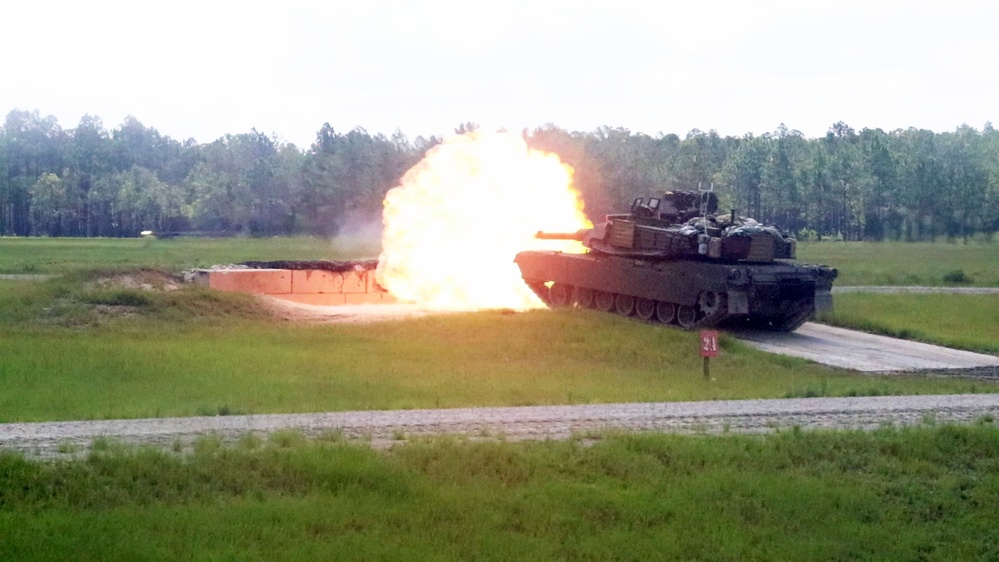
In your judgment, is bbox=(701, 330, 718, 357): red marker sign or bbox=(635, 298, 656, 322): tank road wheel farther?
bbox=(635, 298, 656, 322): tank road wheel

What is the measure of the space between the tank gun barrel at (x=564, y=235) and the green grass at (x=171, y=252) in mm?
17717

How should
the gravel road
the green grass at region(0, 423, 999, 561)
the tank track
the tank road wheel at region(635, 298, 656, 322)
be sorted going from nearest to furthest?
1. the green grass at region(0, 423, 999, 561)
2. the gravel road
3. the tank track
4. the tank road wheel at region(635, 298, 656, 322)

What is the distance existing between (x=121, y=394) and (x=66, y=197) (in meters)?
98.7

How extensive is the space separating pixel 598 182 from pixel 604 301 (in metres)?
26.0

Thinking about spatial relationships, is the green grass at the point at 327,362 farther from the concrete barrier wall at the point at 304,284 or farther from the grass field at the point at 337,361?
the concrete barrier wall at the point at 304,284

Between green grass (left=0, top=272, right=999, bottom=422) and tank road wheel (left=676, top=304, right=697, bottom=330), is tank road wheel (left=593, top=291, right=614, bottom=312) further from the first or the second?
green grass (left=0, top=272, right=999, bottom=422)

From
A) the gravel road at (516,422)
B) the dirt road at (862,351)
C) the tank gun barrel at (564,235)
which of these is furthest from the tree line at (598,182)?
the gravel road at (516,422)

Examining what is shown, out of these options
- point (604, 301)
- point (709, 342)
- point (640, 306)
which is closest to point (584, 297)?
point (604, 301)

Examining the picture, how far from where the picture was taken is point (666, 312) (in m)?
33.5

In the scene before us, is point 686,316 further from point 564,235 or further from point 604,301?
point 564,235

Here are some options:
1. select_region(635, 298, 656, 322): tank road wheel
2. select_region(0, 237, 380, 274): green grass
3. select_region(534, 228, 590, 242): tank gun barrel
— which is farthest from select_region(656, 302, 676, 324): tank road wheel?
select_region(0, 237, 380, 274): green grass

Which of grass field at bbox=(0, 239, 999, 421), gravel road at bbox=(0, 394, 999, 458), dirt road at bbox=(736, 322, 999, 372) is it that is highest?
gravel road at bbox=(0, 394, 999, 458)

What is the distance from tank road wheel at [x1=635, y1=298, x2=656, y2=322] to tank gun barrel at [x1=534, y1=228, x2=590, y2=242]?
9.38 ft

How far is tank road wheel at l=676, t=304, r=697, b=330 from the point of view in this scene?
3244 centimetres
